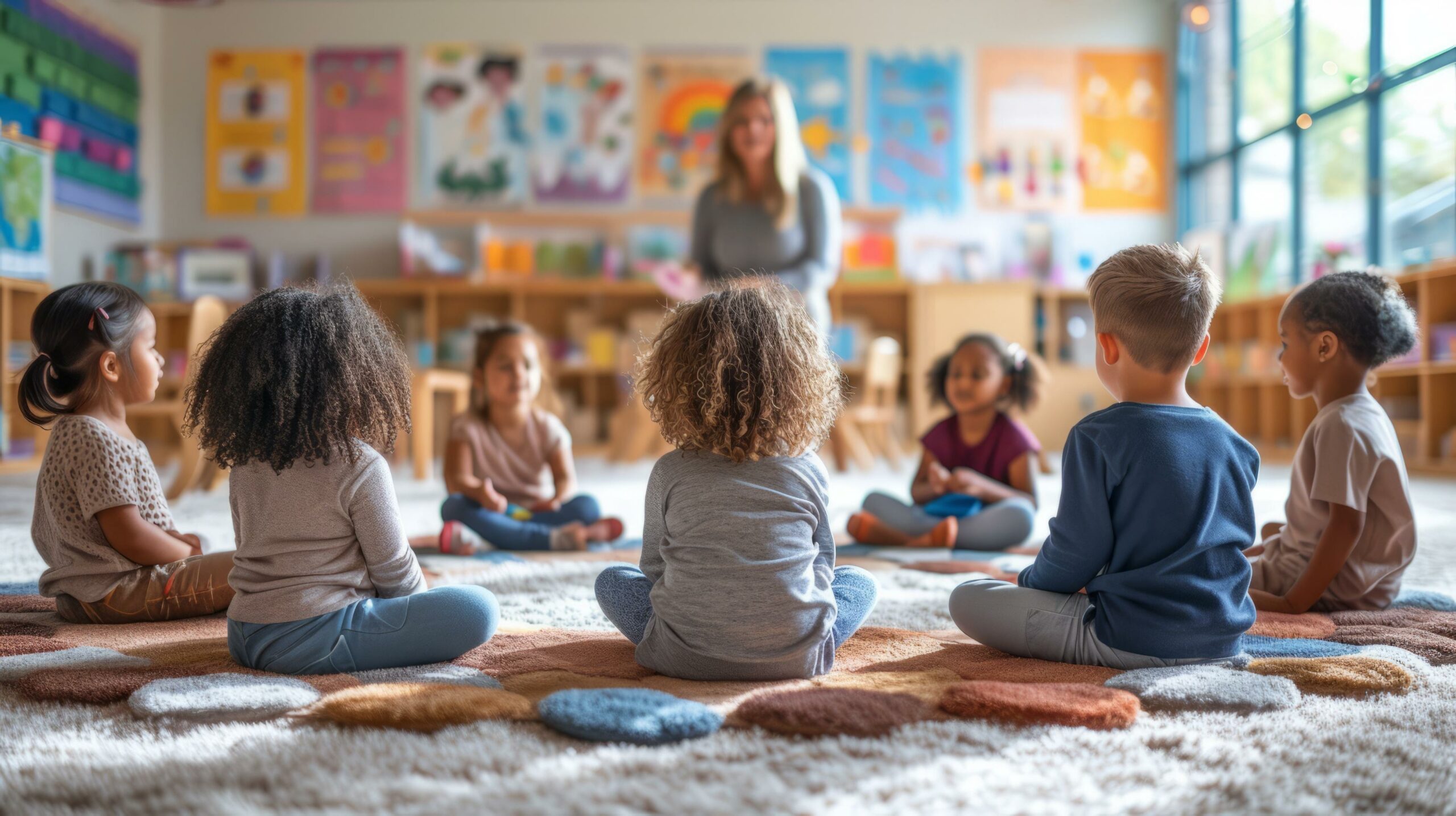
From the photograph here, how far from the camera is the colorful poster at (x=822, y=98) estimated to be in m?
6.30

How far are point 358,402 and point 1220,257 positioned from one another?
18.1 ft

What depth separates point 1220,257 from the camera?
5.73 meters

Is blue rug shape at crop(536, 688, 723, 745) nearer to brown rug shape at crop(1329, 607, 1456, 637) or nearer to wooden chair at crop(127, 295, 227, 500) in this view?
brown rug shape at crop(1329, 607, 1456, 637)

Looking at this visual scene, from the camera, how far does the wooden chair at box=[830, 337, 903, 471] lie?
14.6ft

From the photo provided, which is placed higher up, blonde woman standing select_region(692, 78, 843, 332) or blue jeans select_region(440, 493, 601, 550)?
blonde woman standing select_region(692, 78, 843, 332)

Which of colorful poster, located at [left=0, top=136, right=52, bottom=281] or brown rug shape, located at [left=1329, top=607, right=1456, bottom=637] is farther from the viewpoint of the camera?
colorful poster, located at [left=0, top=136, right=52, bottom=281]

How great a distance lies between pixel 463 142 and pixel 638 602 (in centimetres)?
547

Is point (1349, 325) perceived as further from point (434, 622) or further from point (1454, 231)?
point (1454, 231)

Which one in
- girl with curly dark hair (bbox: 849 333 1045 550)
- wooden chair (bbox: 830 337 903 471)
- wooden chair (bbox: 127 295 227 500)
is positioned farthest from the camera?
wooden chair (bbox: 830 337 903 471)

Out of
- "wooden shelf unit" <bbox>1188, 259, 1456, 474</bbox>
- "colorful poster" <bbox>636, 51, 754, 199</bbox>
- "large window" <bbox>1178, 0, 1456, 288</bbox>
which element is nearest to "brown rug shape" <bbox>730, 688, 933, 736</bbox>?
"wooden shelf unit" <bbox>1188, 259, 1456, 474</bbox>

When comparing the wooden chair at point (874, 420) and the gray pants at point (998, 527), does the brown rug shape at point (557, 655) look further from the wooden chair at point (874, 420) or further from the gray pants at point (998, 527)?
the wooden chair at point (874, 420)

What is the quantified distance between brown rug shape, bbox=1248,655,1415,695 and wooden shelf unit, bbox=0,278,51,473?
15.2 ft

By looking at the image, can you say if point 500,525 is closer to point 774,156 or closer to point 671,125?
point 774,156

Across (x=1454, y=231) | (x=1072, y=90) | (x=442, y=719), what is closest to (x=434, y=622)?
(x=442, y=719)
